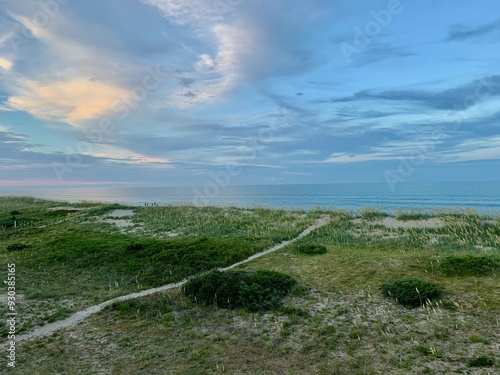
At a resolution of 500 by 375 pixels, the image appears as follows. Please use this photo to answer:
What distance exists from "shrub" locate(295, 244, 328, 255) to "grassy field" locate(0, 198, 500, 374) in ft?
Result: 0.51

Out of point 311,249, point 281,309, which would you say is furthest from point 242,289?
point 311,249

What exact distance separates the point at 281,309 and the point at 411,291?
4.92m

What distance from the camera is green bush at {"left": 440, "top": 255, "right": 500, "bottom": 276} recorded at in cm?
1376

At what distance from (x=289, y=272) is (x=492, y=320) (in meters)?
8.19

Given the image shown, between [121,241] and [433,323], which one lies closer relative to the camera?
[433,323]

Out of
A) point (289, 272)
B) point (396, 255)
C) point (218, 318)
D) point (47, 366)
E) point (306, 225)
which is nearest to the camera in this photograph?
point (47, 366)

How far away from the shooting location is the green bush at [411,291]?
1184cm

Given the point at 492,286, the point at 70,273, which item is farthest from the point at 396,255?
the point at 70,273

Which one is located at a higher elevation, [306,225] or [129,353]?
[306,225]

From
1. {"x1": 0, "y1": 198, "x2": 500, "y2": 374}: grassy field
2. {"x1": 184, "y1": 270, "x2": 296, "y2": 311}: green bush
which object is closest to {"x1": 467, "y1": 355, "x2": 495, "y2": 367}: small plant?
{"x1": 0, "y1": 198, "x2": 500, "y2": 374}: grassy field

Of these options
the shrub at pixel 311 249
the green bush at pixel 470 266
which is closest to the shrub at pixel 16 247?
the shrub at pixel 311 249

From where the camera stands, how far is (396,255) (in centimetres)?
1762

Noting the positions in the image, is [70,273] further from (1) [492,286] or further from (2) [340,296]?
(1) [492,286]

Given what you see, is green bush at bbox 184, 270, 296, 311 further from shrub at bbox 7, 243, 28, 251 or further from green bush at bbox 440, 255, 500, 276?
shrub at bbox 7, 243, 28, 251
